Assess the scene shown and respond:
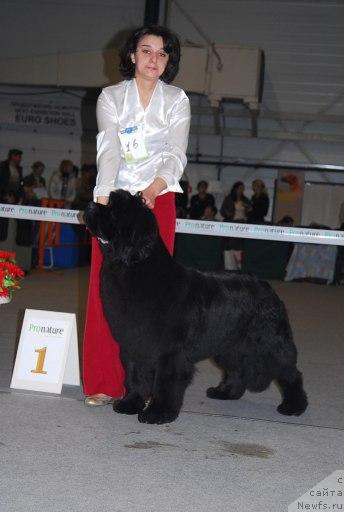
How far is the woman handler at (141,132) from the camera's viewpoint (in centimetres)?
352

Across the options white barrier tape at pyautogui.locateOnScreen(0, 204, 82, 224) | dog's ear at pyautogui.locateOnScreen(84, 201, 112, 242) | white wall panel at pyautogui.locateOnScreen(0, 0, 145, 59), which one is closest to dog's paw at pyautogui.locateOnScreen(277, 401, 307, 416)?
dog's ear at pyautogui.locateOnScreen(84, 201, 112, 242)

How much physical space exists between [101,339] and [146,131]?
103cm

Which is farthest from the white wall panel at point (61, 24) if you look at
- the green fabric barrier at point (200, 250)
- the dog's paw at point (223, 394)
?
the dog's paw at point (223, 394)

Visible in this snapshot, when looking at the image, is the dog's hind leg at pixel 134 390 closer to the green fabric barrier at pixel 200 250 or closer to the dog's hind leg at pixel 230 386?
the dog's hind leg at pixel 230 386

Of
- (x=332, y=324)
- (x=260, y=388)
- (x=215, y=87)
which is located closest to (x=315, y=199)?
(x=215, y=87)

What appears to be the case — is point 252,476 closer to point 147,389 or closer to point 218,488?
point 218,488

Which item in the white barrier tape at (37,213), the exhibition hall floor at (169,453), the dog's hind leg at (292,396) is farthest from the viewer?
the white barrier tape at (37,213)

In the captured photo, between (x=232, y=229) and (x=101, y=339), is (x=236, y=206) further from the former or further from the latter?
(x=101, y=339)

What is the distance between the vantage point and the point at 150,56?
3512 mm

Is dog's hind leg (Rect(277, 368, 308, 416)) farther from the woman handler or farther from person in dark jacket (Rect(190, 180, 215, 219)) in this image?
person in dark jacket (Rect(190, 180, 215, 219))

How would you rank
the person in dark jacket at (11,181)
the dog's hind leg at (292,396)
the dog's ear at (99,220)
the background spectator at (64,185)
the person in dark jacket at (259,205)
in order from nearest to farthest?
the dog's ear at (99,220), the dog's hind leg at (292,396), the person in dark jacket at (11,181), the background spectator at (64,185), the person in dark jacket at (259,205)

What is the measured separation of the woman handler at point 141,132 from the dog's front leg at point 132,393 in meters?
0.16

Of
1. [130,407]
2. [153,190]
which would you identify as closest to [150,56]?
[153,190]

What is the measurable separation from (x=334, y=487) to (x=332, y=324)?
498cm
